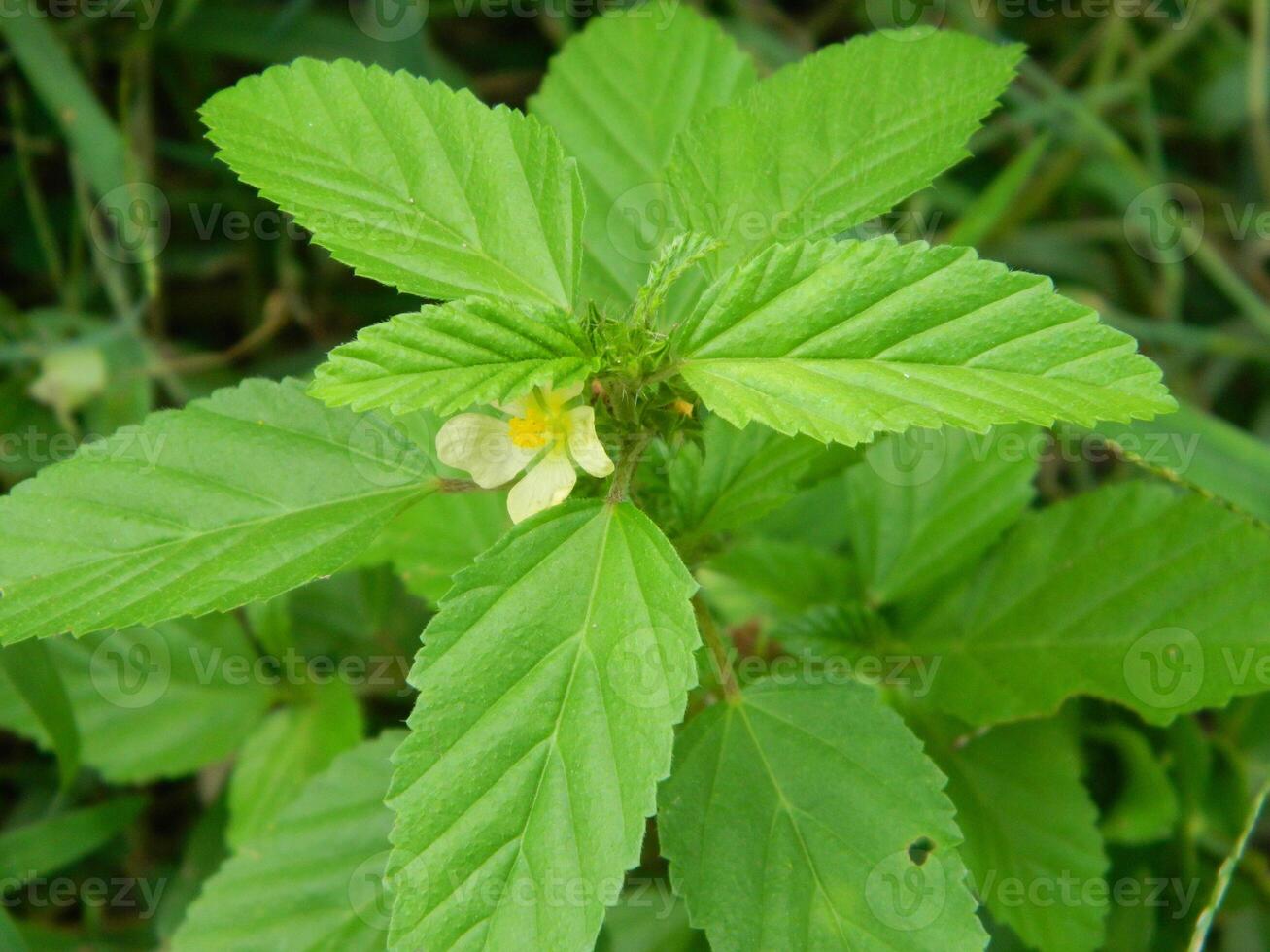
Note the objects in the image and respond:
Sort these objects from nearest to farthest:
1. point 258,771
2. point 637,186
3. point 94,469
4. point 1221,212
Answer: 1. point 94,469
2. point 637,186
3. point 258,771
4. point 1221,212

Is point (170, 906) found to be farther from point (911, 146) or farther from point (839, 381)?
point (911, 146)

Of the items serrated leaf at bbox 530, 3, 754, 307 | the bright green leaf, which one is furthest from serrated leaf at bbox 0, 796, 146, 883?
serrated leaf at bbox 530, 3, 754, 307

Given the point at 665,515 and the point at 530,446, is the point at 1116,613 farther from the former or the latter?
the point at 530,446

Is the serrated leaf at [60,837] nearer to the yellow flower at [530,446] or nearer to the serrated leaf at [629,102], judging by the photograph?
the yellow flower at [530,446]

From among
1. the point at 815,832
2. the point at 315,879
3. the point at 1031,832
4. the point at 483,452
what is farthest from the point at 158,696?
the point at 1031,832

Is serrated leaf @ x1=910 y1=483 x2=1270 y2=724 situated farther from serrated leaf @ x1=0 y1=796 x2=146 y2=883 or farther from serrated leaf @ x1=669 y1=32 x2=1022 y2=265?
serrated leaf @ x1=0 y1=796 x2=146 y2=883

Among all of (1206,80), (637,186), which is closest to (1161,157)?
(1206,80)
